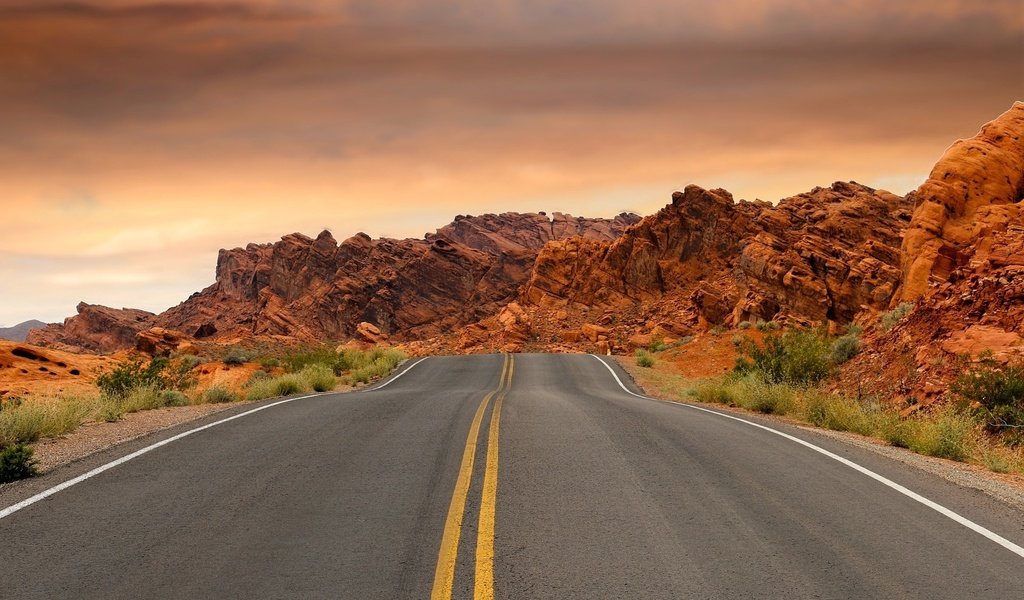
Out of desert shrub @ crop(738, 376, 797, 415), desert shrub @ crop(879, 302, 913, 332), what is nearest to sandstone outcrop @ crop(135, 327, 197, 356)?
desert shrub @ crop(738, 376, 797, 415)

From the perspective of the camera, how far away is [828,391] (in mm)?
22266

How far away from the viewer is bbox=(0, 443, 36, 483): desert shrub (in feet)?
26.6

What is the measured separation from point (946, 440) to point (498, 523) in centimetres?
948

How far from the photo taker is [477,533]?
19.9 feet

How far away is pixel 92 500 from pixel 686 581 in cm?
610

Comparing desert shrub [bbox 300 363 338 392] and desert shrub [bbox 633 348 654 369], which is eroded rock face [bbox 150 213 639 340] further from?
desert shrub [bbox 300 363 338 392]

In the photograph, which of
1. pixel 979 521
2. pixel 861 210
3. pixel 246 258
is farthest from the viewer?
pixel 246 258

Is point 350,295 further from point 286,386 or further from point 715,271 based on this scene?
point 286,386

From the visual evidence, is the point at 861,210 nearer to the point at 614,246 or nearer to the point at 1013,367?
the point at 614,246

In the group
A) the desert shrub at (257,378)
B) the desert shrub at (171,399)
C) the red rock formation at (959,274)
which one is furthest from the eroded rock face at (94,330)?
the red rock formation at (959,274)

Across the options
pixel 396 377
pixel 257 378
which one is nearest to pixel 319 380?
pixel 257 378

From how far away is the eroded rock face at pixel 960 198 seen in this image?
26.7m

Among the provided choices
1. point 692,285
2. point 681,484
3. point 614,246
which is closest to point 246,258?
point 614,246

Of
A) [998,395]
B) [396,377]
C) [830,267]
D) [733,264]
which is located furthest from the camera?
[733,264]
